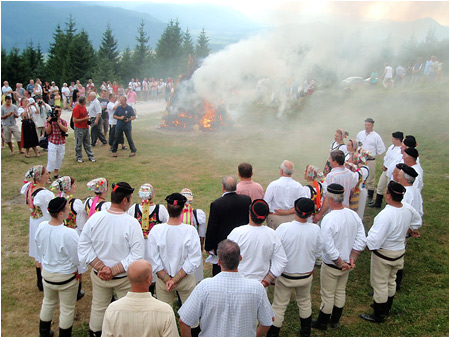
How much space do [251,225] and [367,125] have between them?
237 inches

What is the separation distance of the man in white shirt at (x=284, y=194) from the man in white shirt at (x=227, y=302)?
258 cm

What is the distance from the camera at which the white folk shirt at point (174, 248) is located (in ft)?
12.7

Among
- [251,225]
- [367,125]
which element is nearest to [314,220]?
[251,225]

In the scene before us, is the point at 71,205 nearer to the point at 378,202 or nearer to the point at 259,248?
the point at 259,248

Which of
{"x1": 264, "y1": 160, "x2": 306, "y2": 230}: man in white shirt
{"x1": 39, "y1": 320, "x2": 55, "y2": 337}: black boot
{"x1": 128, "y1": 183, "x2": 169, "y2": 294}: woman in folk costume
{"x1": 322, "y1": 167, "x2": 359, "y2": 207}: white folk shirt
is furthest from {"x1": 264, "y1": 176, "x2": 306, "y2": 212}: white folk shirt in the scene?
{"x1": 39, "y1": 320, "x2": 55, "y2": 337}: black boot

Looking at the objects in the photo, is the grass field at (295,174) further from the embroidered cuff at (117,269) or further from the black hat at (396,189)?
the black hat at (396,189)

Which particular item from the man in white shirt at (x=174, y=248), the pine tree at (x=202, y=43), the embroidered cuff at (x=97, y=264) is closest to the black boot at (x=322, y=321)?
the man in white shirt at (x=174, y=248)

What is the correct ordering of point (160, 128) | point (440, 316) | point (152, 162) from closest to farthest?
point (440, 316) < point (152, 162) < point (160, 128)

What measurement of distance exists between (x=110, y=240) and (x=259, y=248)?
5.45 ft

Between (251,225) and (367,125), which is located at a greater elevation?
(367,125)

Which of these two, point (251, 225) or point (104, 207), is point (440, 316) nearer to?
point (251, 225)

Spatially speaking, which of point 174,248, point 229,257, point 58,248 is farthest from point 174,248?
point 58,248

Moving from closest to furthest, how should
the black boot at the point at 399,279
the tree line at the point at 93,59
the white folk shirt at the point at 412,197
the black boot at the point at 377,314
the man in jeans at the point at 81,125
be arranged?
1. the black boot at the point at 377,314
2. the white folk shirt at the point at 412,197
3. the black boot at the point at 399,279
4. the man in jeans at the point at 81,125
5. the tree line at the point at 93,59

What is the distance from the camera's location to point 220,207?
4586 mm
